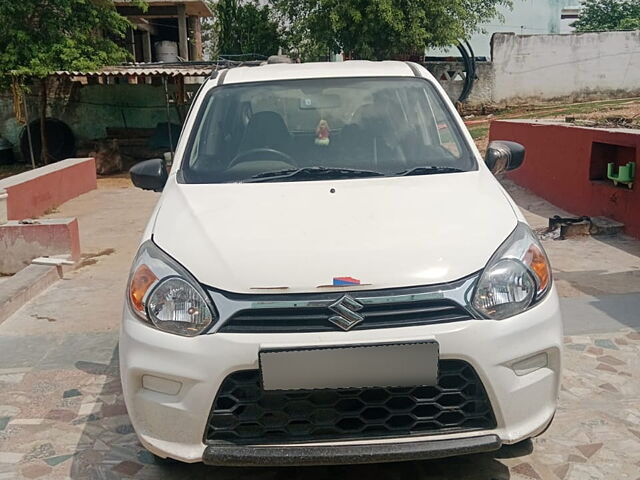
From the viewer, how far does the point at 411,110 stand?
3.84 metres

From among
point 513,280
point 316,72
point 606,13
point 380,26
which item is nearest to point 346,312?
point 513,280

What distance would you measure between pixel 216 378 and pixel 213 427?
0.66ft

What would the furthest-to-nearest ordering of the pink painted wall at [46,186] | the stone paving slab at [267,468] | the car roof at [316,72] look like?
1. the pink painted wall at [46,186]
2. the car roof at [316,72]
3. the stone paving slab at [267,468]

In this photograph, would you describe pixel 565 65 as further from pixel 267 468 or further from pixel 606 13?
pixel 267 468

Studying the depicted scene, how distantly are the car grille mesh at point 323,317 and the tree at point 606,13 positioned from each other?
41.4 metres

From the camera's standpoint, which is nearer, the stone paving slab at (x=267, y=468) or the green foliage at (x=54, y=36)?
the stone paving slab at (x=267, y=468)

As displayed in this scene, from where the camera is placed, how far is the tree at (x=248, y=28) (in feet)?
83.1

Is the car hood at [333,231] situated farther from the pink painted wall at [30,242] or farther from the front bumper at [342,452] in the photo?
the pink painted wall at [30,242]

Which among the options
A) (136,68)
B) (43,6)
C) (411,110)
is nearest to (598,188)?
(411,110)

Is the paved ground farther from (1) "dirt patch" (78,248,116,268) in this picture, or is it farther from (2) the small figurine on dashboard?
(2) the small figurine on dashboard

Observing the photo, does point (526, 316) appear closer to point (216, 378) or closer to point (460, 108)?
point (216, 378)

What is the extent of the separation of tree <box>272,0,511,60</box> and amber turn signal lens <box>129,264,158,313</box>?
17702 millimetres

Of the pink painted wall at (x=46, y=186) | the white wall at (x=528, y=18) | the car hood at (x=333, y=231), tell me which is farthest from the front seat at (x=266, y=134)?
the white wall at (x=528, y=18)

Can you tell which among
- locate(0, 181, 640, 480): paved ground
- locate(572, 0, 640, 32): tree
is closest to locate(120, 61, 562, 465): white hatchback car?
locate(0, 181, 640, 480): paved ground
